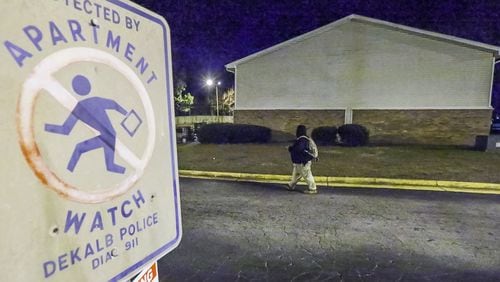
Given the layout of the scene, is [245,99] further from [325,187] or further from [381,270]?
[381,270]

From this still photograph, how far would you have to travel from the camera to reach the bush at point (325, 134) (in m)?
15.7

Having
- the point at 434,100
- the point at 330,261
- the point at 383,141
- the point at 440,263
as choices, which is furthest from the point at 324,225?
the point at 434,100

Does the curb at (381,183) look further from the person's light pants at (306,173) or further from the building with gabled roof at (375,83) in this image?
the building with gabled roof at (375,83)

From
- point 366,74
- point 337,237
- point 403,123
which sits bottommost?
point 337,237

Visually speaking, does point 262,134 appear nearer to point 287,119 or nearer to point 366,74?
point 287,119

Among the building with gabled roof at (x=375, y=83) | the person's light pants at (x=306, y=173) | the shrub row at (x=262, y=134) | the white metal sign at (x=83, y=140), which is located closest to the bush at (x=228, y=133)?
the shrub row at (x=262, y=134)

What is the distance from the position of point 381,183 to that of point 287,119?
10.2 meters

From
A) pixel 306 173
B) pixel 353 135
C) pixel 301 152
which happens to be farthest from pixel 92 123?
pixel 353 135

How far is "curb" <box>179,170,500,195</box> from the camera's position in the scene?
7.55m

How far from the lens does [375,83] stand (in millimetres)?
16719

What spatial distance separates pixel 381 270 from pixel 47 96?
13.1 feet

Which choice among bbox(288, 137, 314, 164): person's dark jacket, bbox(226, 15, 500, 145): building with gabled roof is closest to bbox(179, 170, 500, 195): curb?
bbox(288, 137, 314, 164): person's dark jacket

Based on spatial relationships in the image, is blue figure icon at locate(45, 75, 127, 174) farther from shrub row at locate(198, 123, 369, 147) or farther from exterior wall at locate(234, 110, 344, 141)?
exterior wall at locate(234, 110, 344, 141)

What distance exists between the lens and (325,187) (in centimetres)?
786
